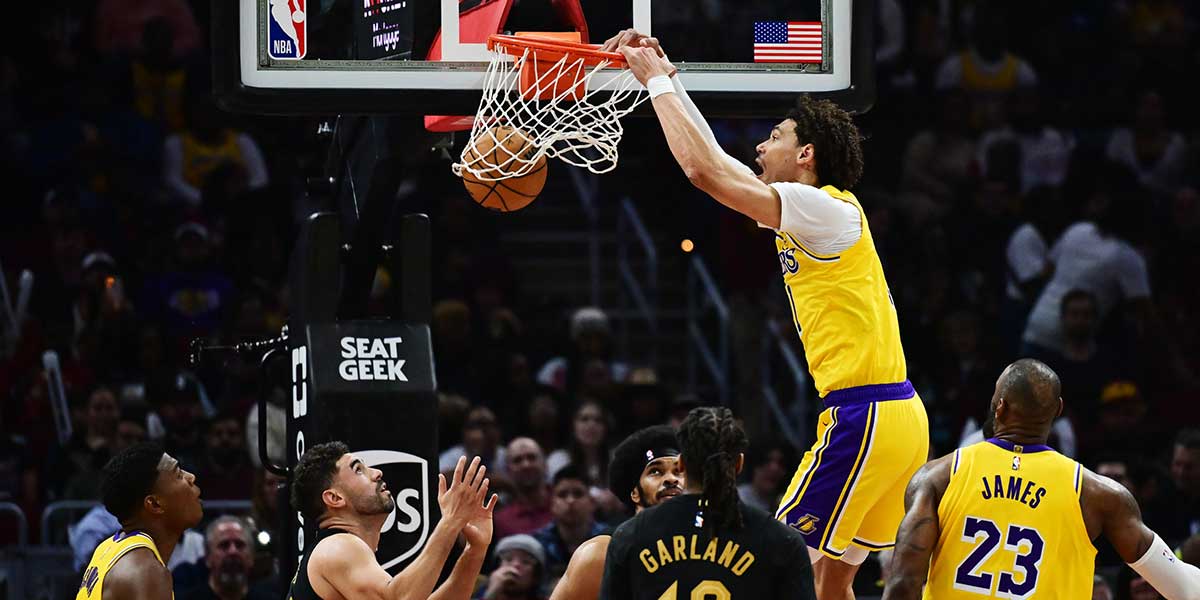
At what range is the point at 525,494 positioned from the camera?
36.8ft

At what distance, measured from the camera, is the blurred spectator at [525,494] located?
11102 mm

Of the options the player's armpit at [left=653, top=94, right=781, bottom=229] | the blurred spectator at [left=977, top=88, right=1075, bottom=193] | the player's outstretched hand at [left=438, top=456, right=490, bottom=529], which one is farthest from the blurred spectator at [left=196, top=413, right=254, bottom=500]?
the blurred spectator at [left=977, top=88, right=1075, bottom=193]

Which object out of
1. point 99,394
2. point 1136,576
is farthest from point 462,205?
point 1136,576

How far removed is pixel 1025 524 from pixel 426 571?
6.87ft

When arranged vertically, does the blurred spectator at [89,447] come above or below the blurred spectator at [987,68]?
below

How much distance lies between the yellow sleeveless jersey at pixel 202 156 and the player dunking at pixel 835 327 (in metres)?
8.29

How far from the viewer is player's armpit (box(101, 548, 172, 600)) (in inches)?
266

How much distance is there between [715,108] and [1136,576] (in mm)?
4114

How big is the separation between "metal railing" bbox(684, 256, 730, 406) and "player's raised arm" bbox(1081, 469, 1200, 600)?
7327mm

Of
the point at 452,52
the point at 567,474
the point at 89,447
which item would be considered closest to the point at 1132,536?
the point at 452,52

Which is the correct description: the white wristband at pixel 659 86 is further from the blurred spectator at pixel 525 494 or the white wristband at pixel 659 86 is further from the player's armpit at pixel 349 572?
the blurred spectator at pixel 525 494

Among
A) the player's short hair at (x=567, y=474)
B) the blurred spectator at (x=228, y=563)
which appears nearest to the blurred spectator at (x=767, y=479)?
the player's short hair at (x=567, y=474)

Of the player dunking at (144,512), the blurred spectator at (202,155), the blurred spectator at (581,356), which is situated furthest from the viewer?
the blurred spectator at (202,155)

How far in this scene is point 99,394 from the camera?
1168cm
